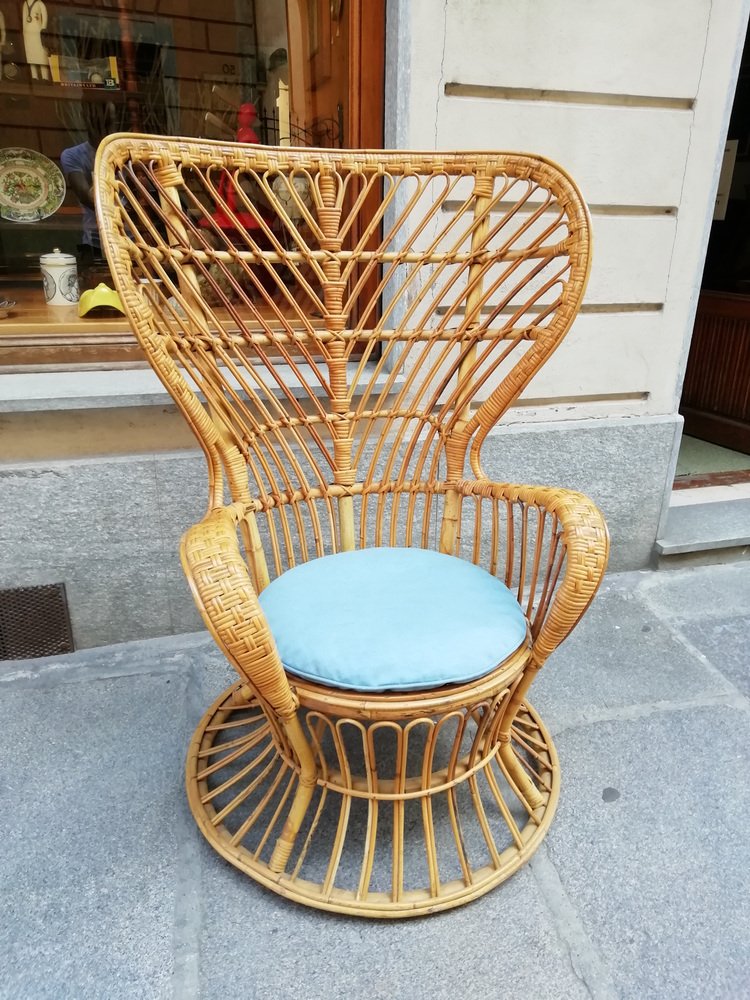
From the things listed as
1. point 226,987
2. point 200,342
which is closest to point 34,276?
point 200,342

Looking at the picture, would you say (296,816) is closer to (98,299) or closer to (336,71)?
(98,299)

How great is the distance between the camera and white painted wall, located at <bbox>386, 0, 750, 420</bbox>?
1663 mm

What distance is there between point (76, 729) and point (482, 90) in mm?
1905

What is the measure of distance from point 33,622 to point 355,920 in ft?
3.90

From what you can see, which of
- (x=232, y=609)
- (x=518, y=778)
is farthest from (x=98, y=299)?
(x=518, y=778)

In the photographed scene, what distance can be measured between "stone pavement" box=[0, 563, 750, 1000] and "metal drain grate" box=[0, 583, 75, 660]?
0.22ft

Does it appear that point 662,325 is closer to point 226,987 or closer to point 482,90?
point 482,90

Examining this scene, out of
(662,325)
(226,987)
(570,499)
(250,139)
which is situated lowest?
(226,987)

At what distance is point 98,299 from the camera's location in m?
1.90

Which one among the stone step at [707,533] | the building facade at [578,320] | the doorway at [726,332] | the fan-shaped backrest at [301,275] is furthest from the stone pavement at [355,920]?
the doorway at [726,332]

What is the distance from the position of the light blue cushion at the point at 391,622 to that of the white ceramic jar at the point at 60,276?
1.23 metres

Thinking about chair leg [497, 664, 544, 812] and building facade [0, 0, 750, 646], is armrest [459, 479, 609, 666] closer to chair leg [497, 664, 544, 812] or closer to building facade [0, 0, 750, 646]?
chair leg [497, 664, 544, 812]

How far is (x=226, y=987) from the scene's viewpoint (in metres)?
1.03

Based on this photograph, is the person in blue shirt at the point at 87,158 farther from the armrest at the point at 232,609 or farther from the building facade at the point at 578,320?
the armrest at the point at 232,609
